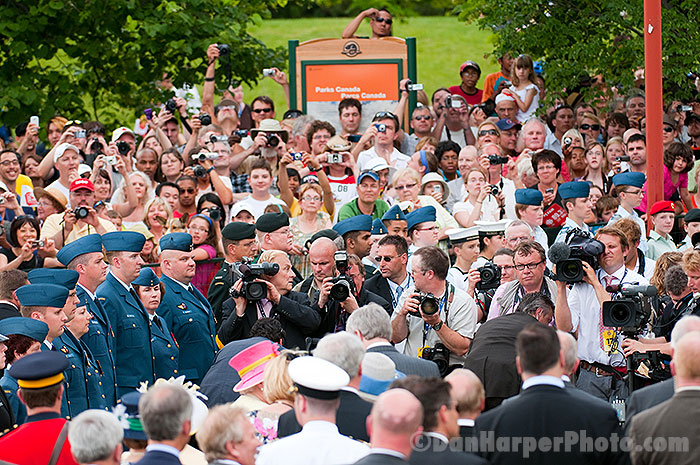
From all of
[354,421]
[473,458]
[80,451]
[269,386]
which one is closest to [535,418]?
[473,458]

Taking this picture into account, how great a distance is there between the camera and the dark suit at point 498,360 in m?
6.83

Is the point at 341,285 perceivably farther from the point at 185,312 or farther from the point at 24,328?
the point at 24,328

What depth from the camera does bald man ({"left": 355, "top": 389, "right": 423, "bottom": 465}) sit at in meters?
4.56

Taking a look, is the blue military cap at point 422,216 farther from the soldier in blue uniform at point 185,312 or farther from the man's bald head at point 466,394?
the man's bald head at point 466,394

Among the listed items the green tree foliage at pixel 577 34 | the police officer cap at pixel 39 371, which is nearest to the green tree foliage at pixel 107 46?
the green tree foliage at pixel 577 34

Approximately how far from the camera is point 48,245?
32.4ft

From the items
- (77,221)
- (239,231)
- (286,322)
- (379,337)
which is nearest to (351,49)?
(77,221)

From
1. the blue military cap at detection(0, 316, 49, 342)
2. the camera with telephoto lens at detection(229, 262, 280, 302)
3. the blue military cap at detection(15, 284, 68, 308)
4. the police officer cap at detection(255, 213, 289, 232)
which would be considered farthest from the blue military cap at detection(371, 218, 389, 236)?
the blue military cap at detection(0, 316, 49, 342)

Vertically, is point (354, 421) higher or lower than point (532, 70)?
lower

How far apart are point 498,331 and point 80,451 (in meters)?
3.01

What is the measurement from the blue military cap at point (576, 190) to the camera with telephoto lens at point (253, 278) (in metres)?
3.43

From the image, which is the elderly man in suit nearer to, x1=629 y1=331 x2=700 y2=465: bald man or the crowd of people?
the crowd of people

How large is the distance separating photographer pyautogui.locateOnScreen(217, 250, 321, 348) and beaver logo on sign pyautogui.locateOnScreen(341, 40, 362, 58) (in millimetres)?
6685

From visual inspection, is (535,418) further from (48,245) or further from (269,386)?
(48,245)
